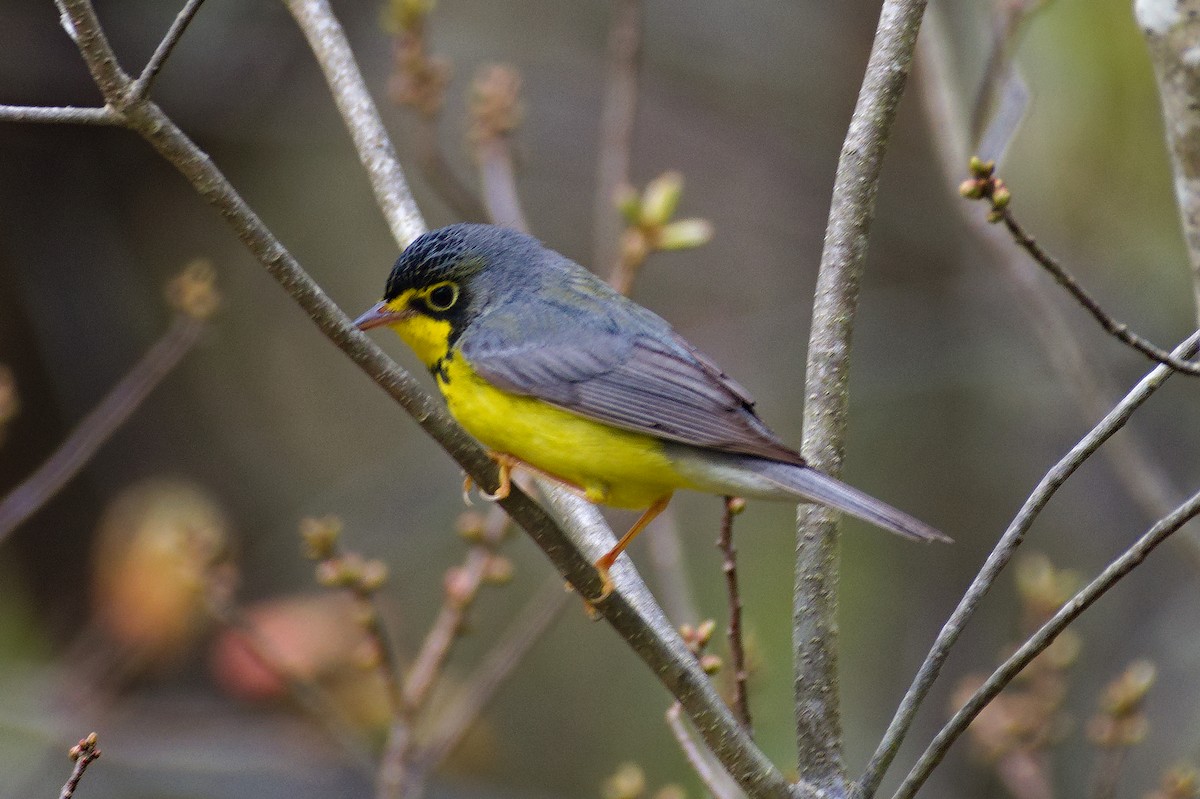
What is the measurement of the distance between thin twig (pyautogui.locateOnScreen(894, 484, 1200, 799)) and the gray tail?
10.7 inches

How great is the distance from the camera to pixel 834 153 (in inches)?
315

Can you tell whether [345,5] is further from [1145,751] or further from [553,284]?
[1145,751]

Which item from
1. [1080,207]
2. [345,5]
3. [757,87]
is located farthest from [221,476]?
[1080,207]

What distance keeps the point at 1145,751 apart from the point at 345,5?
5984 millimetres

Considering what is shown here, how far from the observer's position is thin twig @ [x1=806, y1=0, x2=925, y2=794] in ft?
9.66

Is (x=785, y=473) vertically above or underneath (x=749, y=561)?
underneath

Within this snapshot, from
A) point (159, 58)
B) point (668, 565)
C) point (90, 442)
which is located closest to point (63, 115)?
point (159, 58)

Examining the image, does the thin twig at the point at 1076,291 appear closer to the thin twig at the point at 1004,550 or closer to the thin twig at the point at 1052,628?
the thin twig at the point at 1004,550

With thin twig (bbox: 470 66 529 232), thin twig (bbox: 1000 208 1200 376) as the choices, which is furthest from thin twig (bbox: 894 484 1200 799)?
thin twig (bbox: 470 66 529 232)

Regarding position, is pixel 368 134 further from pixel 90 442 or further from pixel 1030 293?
pixel 1030 293

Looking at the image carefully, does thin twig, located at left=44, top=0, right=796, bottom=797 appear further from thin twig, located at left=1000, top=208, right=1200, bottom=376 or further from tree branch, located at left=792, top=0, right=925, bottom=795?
thin twig, located at left=1000, top=208, right=1200, bottom=376

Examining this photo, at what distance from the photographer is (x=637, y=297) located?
8.27 metres

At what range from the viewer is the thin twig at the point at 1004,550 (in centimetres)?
246

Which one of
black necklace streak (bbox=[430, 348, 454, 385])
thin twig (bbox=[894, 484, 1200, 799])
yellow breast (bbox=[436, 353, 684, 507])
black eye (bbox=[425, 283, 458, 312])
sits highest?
black eye (bbox=[425, 283, 458, 312])
